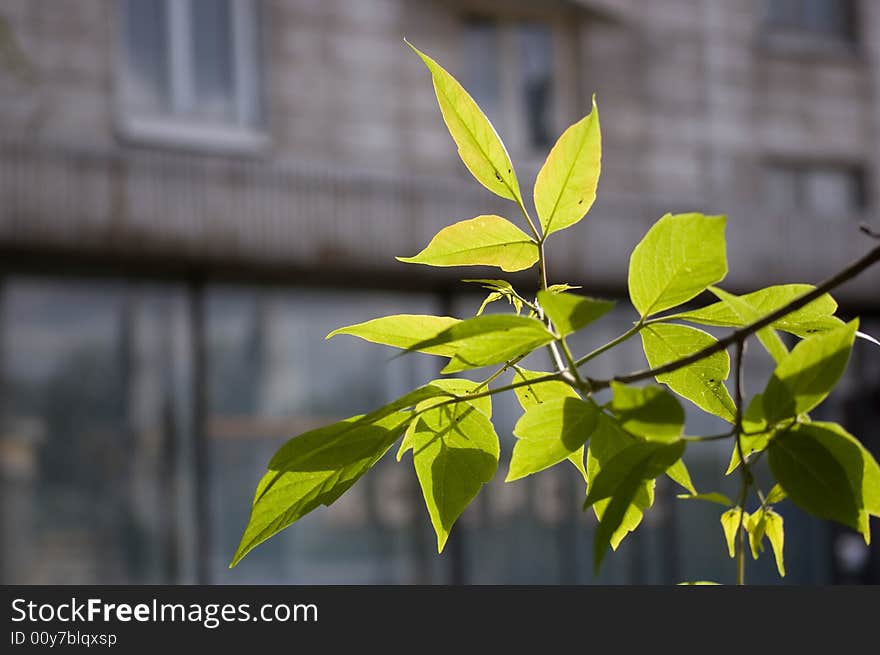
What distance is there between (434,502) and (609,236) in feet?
16.3

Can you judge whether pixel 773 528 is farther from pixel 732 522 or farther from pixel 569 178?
pixel 569 178

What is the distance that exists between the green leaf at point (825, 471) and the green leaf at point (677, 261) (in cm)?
4

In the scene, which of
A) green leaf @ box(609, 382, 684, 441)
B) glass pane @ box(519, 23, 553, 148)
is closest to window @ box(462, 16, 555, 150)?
glass pane @ box(519, 23, 553, 148)

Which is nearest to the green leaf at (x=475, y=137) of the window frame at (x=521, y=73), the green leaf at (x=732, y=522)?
the green leaf at (x=732, y=522)

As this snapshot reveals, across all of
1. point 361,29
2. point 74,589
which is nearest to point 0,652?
point 74,589

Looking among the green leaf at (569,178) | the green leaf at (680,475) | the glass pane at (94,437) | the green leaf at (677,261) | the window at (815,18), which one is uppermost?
the window at (815,18)

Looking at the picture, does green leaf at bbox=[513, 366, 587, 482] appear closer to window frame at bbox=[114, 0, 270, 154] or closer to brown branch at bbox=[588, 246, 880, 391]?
brown branch at bbox=[588, 246, 880, 391]

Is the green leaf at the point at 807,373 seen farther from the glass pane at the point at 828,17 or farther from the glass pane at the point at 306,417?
the glass pane at the point at 828,17

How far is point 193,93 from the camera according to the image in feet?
15.4

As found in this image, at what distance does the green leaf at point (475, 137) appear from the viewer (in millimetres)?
306

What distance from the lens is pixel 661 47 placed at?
565cm

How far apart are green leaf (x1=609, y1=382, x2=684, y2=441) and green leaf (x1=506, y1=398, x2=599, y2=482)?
0.12 feet

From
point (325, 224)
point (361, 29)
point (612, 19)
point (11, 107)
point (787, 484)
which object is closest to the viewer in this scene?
point (787, 484)

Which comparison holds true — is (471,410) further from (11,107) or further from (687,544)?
(687,544)
